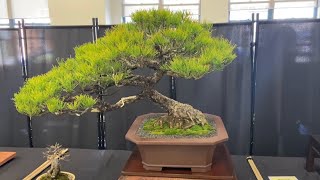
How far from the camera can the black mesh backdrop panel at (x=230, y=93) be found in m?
1.92

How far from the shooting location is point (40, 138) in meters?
2.23

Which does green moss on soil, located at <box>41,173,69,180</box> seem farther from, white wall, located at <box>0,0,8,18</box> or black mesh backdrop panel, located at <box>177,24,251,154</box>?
white wall, located at <box>0,0,8,18</box>

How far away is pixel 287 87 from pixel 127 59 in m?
1.31

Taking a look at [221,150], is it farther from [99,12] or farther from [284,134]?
[99,12]

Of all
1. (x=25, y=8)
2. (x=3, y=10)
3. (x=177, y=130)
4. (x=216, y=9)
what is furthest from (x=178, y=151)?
(x=3, y=10)

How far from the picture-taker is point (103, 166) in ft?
4.42

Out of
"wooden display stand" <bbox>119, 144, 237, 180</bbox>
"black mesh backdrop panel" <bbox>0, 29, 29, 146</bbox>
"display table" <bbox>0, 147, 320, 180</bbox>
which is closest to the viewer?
"wooden display stand" <bbox>119, 144, 237, 180</bbox>

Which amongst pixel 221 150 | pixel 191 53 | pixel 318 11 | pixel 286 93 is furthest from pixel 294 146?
pixel 318 11

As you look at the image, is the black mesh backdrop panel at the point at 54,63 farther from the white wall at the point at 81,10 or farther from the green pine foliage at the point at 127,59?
the white wall at the point at 81,10

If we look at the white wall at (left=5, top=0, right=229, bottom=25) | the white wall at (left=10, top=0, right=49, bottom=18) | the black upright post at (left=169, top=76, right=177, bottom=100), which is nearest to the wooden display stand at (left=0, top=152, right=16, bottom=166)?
the black upright post at (left=169, top=76, right=177, bottom=100)

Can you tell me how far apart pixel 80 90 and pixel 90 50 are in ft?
0.54

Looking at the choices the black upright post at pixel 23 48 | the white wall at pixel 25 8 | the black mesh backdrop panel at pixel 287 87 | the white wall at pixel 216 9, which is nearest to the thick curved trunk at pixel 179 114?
the black mesh backdrop panel at pixel 287 87

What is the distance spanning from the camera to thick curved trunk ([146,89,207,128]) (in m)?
1.13

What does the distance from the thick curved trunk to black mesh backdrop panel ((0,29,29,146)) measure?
140cm
